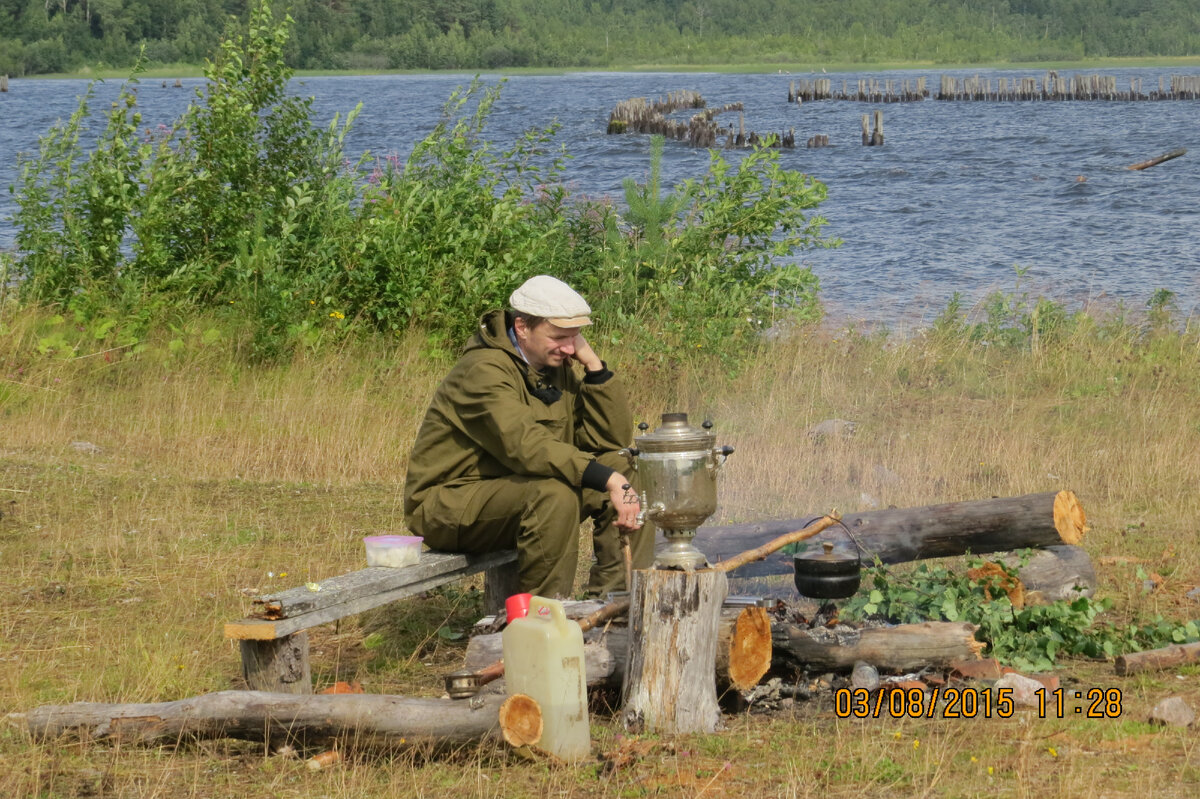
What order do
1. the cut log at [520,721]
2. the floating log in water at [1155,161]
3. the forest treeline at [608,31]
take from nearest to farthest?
the cut log at [520,721]
the floating log in water at [1155,161]
the forest treeline at [608,31]

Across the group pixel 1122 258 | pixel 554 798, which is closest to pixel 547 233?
pixel 554 798

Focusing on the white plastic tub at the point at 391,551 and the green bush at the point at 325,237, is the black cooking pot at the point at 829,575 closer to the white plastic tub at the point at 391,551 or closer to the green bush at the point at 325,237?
the white plastic tub at the point at 391,551

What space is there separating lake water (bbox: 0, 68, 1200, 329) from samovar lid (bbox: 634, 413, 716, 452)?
35.4 feet

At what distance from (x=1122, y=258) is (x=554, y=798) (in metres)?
→ 19.6

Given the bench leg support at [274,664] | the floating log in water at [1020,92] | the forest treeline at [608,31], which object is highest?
the forest treeline at [608,31]

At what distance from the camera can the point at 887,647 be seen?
485 centimetres

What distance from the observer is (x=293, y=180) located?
38.8 ft

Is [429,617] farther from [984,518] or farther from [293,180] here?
[293,180]

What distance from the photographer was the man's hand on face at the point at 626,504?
4.94 meters

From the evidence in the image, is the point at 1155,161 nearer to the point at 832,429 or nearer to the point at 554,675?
the point at 832,429

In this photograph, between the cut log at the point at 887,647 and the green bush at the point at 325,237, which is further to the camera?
the green bush at the point at 325,237

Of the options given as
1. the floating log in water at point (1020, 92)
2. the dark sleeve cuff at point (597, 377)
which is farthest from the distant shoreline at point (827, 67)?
the dark sleeve cuff at point (597, 377)

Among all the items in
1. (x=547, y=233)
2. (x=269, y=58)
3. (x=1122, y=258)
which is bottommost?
(x=1122, y=258)

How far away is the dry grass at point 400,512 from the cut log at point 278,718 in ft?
0.24
